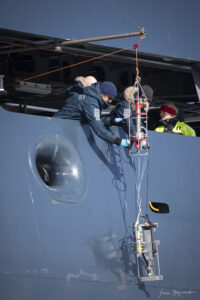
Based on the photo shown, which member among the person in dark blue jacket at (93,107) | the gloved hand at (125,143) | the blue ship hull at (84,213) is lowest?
the blue ship hull at (84,213)

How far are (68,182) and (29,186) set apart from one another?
0.60m

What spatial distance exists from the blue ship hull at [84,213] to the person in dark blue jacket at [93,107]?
0.15m

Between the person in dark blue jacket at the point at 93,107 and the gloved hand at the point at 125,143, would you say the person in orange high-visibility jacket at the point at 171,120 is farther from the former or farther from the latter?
the gloved hand at the point at 125,143

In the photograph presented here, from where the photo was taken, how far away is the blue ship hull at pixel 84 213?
17.7 ft

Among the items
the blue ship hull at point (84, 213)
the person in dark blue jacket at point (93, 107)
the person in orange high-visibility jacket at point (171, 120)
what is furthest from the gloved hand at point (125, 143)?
the person in orange high-visibility jacket at point (171, 120)

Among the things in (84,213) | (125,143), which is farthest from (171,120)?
(84,213)

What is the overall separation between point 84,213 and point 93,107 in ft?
3.63

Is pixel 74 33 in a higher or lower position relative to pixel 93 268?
higher

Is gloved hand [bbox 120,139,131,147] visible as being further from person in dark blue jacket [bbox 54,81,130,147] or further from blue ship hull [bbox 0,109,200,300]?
blue ship hull [bbox 0,109,200,300]

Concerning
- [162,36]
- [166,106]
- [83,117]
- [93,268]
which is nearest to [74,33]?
[83,117]

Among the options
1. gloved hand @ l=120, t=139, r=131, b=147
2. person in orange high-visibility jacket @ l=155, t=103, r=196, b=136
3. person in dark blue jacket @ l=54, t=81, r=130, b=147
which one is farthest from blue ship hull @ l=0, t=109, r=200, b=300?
person in orange high-visibility jacket @ l=155, t=103, r=196, b=136

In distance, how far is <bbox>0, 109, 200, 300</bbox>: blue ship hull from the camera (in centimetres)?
539

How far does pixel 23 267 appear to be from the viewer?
207 inches

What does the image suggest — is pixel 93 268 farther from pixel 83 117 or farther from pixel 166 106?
pixel 166 106
